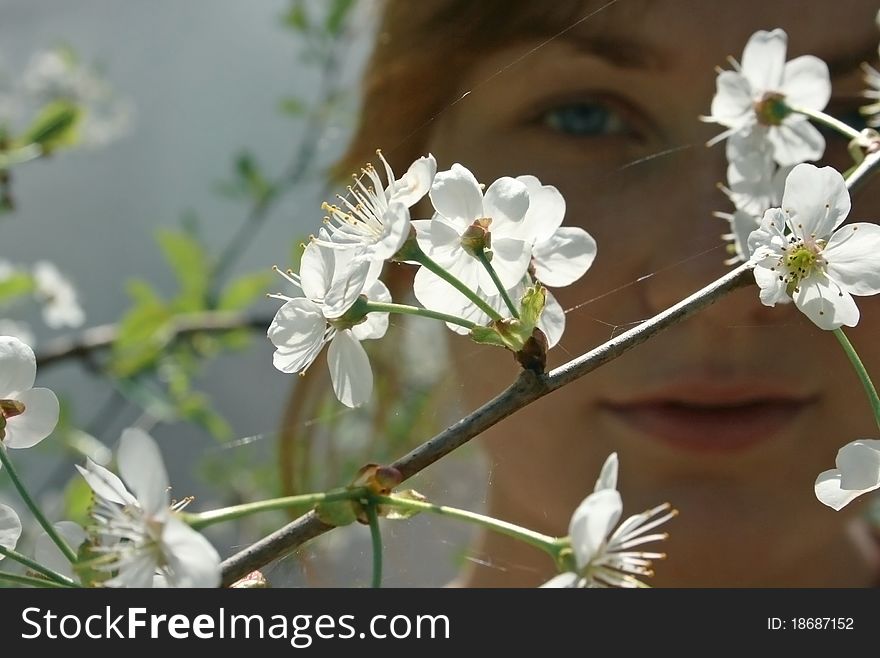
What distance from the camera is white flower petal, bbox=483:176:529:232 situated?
1.37 feet

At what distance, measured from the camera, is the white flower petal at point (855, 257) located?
0.42m

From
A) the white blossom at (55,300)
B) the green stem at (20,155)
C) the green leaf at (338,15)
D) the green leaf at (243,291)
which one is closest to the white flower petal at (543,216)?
the green stem at (20,155)

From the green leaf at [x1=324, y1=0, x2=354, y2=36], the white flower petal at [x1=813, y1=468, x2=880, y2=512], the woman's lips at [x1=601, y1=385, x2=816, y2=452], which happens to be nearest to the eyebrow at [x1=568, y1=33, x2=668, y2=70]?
the woman's lips at [x1=601, y1=385, x2=816, y2=452]

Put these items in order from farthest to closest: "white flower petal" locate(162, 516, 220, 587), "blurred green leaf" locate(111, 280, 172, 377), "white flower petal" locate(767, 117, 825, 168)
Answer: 1. "blurred green leaf" locate(111, 280, 172, 377)
2. "white flower petal" locate(767, 117, 825, 168)
3. "white flower petal" locate(162, 516, 220, 587)

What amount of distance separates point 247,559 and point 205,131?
2.15 m

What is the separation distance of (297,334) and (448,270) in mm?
77

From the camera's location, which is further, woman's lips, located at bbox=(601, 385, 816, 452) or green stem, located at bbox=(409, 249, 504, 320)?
woman's lips, located at bbox=(601, 385, 816, 452)

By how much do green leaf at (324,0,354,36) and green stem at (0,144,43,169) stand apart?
71cm

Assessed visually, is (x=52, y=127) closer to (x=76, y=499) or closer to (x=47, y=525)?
(x=76, y=499)

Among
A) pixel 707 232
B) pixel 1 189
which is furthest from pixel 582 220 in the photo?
pixel 1 189

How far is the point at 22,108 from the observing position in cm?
214

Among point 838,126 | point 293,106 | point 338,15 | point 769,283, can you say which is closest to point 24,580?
point 769,283

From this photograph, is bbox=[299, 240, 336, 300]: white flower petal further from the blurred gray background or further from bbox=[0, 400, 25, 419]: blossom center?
the blurred gray background

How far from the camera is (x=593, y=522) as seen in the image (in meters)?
0.34
